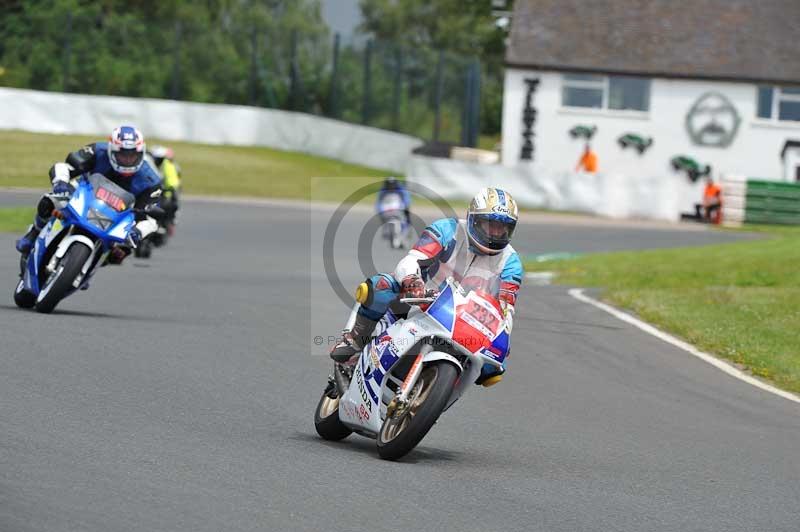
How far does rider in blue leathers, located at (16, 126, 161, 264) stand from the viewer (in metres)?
13.7

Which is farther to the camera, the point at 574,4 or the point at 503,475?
the point at 574,4

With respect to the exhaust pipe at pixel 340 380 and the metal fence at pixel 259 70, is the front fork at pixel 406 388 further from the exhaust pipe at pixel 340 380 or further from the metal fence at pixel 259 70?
the metal fence at pixel 259 70

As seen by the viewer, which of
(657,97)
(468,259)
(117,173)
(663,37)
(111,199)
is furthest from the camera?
(663,37)

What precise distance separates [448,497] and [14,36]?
52.2 meters

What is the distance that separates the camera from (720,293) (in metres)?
20.2

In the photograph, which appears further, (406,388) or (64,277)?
(64,277)

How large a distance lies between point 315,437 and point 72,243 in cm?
510

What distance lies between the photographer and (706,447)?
9.72m

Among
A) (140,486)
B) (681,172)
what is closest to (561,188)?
(681,172)

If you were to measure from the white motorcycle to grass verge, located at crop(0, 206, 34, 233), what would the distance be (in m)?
17.6

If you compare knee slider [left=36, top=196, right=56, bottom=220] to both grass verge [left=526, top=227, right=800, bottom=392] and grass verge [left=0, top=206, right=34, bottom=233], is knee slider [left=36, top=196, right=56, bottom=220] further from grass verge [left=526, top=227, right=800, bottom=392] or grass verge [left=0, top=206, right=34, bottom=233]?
grass verge [left=0, top=206, right=34, bottom=233]

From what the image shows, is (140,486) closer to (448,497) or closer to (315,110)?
(448,497)

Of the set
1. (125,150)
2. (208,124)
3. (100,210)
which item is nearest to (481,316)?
(100,210)

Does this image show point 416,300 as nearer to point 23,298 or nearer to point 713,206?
point 23,298
